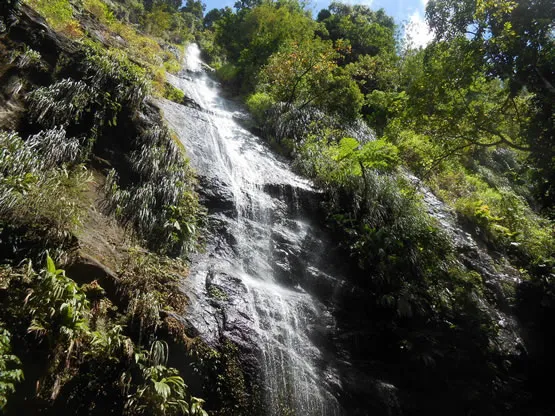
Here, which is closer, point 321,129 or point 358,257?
point 358,257

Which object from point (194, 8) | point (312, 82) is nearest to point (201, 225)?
point (312, 82)

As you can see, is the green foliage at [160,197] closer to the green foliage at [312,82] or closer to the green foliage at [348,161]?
the green foliage at [348,161]

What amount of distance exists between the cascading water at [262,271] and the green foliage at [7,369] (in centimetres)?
227

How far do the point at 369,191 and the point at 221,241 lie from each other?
15.3ft

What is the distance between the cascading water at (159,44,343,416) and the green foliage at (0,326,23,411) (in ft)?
7.44

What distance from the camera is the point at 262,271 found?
720 centimetres

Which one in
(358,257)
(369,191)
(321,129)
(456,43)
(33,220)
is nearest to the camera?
(33,220)

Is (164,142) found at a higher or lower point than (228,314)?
higher

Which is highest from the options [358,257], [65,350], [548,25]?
[548,25]

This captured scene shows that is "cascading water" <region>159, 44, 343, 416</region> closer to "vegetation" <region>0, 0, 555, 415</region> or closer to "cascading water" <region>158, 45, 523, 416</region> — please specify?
"cascading water" <region>158, 45, 523, 416</region>

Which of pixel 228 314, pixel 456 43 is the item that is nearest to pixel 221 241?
pixel 228 314

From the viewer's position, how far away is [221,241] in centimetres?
734

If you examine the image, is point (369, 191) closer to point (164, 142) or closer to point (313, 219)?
point (313, 219)

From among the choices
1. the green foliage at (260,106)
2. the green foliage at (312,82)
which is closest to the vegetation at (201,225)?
the green foliage at (260,106)
